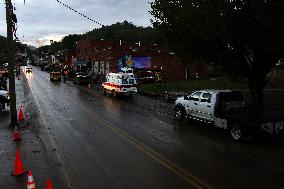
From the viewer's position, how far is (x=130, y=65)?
5788cm

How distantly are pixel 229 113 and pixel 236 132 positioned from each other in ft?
4.43

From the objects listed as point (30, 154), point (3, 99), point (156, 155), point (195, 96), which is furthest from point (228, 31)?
point (3, 99)

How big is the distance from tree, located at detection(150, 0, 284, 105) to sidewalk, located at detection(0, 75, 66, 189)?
9013mm

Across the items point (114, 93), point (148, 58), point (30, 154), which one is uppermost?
point (148, 58)

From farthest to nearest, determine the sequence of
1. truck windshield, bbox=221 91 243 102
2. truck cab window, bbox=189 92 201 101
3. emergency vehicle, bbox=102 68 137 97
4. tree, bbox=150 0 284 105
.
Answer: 1. emergency vehicle, bbox=102 68 137 97
2. truck cab window, bbox=189 92 201 101
3. truck windshield, bbox=221 91 243 102
4. tree, bbox=150 0 284 105

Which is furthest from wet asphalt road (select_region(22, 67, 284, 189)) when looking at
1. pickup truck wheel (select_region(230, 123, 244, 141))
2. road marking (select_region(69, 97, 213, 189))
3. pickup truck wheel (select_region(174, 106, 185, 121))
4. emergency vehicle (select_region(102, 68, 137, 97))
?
emergency vehicle (select_region(102, 68, 137, 97))

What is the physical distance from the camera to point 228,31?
1770 centimetres

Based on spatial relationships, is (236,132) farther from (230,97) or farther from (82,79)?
(82,79)

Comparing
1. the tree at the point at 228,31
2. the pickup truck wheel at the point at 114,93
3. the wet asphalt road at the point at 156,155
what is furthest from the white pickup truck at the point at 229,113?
the pickup truck wheel at the point at 114,93

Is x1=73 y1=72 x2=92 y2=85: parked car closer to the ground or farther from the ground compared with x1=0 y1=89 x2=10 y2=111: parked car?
farther from the ground

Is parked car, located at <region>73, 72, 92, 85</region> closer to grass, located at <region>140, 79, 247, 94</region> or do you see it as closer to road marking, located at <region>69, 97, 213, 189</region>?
grass, located at <region>140, 79, 247, 94</region>

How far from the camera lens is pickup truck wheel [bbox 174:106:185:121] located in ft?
65.1

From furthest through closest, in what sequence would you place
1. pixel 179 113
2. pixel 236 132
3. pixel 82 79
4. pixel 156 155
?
pixel 82 79, pixel 179 113, pixel 236 132, pixel 156 155

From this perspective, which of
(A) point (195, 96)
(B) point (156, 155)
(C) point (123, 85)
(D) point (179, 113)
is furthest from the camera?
(C) point (123, 85)
